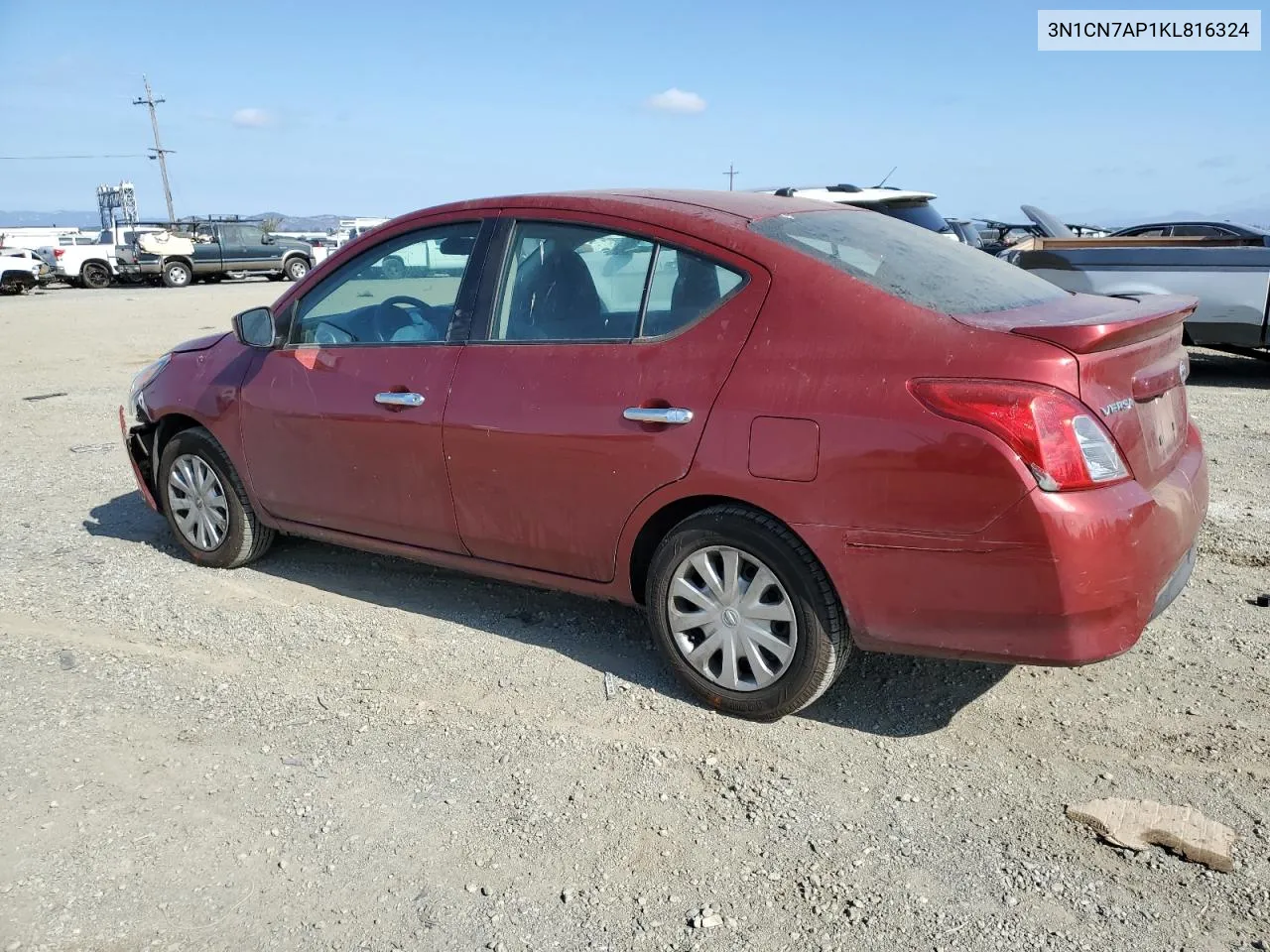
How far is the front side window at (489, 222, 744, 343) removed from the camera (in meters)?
3.60

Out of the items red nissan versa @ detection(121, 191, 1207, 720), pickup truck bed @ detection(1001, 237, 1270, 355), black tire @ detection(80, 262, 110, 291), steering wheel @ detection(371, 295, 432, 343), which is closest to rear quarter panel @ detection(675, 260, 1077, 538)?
red nissan versa @ detection(121, 191, 1207, 720)

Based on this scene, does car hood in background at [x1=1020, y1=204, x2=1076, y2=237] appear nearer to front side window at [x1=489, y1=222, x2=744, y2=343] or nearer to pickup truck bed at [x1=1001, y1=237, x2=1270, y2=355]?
pickup truck bed at [x1=1001, y1=237, x2=1270, y2=355]

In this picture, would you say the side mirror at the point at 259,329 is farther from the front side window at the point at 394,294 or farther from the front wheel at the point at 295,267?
the front wheel at the point at 295,267

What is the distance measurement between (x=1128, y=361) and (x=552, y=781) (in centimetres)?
212

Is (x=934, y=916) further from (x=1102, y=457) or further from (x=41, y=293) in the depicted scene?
(x=41, y=293)

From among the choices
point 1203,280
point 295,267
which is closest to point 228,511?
point 1203,280

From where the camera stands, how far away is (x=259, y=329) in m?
4.71

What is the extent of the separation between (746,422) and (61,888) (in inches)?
89.8

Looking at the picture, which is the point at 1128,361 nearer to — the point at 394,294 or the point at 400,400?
the point at 400,400

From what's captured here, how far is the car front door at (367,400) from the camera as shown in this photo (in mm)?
4176

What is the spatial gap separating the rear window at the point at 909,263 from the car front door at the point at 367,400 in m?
1.30

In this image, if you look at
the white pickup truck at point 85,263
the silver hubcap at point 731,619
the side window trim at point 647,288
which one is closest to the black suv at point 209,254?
the white pickup truck at point 85,263

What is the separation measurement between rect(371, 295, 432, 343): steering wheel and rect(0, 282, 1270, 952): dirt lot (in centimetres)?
121

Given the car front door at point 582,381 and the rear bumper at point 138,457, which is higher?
the car front door at point 582,381
